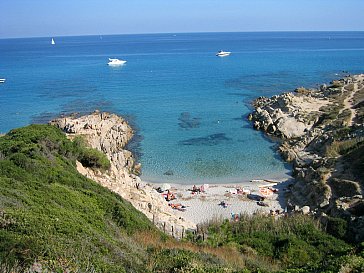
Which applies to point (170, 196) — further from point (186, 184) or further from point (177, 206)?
point (186, 184)

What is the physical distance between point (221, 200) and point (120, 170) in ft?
23.8

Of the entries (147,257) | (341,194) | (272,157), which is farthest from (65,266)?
(272,157)

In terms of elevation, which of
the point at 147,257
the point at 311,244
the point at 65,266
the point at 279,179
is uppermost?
the point at 65,266

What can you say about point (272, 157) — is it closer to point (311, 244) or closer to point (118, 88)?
point (311, 244)

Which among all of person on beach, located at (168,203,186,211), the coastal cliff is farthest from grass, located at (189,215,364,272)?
person on beach, located at (168,203,186,211)

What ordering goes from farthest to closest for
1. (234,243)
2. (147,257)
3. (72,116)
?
(72,116), (234,243), (147,257)

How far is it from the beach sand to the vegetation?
635cm

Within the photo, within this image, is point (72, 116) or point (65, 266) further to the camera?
point (72, 116)

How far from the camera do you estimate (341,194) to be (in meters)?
22.8

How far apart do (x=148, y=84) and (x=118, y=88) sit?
6.22 metres

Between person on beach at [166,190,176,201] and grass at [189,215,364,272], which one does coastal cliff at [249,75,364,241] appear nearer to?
grass at [189,215,364,272]

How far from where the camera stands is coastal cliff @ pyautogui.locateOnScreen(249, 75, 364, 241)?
21.3 m

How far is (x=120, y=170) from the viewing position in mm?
26094

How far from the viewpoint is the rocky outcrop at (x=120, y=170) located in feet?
71.7
